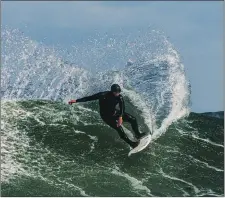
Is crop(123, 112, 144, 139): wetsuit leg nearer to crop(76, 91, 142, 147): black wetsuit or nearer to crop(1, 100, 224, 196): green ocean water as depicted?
crop(76, 91, 142, 147): black wetsuit

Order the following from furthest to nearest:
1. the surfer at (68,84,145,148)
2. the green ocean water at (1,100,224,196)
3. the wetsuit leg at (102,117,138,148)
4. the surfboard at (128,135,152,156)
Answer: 1. the surfboard at (128,135,152,156)
2. the wetsuit leg at (102,117,138,148)
3. the surfer at (68,84,145,148)
4. the green ocean water at (1,100,224,196)

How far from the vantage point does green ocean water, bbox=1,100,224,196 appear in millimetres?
16031

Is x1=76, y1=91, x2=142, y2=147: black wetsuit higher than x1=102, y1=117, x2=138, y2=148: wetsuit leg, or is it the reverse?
x1=76, y1=91, x2=142, y2=147: black wetsuit

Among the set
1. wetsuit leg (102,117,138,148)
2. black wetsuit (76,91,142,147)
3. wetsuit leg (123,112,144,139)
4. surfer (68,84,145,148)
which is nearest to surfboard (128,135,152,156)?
wetsuit leg (102,117,138,148)

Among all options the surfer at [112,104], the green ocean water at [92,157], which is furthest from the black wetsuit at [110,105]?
the green ocean water at [92,157]

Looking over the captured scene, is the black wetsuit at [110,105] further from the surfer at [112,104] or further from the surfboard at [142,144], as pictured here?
the surfboard at [142,144]

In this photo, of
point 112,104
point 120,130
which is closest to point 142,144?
point 120,130

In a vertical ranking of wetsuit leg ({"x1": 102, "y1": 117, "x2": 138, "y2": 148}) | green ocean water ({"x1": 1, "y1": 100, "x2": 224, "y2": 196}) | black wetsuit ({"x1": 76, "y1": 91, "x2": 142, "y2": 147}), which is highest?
black wetsuit ({"x1": 76, "y1": 91, "x2": 142, "y2": 147})

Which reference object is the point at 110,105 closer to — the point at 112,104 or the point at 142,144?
the point at 112,104

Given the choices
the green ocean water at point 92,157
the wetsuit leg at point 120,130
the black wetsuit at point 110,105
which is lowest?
the green ocean water at point 92,157

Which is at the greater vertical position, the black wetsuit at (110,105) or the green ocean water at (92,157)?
the black wetsuit at (110,105)

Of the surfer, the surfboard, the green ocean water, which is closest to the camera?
the green ocean water

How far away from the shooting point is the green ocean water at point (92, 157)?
16.0m

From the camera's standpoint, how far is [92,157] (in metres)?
→ 18.3
